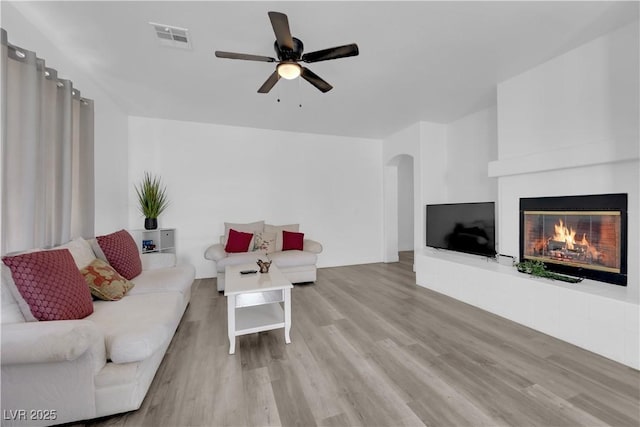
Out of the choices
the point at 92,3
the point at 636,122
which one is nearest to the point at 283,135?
the point at 92,3

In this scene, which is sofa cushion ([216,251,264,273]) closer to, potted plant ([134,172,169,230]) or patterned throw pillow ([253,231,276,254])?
patterned throw pillow ([253,231,276,254])

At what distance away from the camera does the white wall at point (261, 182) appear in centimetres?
429

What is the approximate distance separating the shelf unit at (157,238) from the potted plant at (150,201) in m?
0.09

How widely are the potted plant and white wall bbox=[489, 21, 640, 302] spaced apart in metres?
4.75

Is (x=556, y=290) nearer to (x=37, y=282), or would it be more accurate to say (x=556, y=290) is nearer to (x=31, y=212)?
(x=37, y=282)

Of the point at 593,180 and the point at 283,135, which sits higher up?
the point at 283,135

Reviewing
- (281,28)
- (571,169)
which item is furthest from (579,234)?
(281,28)

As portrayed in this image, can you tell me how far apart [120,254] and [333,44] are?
285cm

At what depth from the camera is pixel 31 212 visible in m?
1.85

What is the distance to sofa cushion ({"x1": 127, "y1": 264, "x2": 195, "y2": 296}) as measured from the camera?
235 cm

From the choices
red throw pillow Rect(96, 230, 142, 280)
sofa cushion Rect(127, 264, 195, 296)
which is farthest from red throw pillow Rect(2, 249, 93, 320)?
red throw pillow Rect(96, 230, 142, 280)

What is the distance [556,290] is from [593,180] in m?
1.07

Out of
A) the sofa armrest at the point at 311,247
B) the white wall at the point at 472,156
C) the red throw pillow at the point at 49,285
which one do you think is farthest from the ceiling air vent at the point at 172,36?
the white wall at the point at 472,156

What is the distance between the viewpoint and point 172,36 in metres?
2.19
